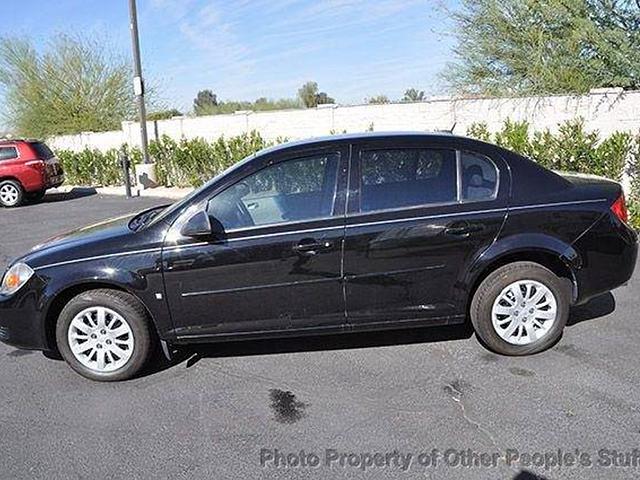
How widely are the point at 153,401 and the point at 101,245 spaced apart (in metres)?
1.11

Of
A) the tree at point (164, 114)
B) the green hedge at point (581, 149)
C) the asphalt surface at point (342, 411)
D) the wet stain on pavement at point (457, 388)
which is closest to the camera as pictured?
the asphalt surface at point (342, 411)

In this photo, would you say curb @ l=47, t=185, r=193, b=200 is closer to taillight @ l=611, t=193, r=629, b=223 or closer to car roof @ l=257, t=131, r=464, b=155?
car roof @ l=257, t=131, r=464, b=155

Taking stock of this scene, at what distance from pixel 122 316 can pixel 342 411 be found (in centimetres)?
163

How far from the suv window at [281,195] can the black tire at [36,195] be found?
40.8 feet

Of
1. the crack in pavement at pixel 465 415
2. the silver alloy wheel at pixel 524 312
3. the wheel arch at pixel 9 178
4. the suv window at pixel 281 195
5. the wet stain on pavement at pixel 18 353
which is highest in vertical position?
the wheel arch at pixel 9 178

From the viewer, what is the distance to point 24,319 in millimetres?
3596

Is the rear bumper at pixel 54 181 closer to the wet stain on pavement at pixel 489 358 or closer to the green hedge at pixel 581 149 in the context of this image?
the green hedge at pixel 581 149

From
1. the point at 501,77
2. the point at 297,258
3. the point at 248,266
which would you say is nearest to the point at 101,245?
the point at 248,266

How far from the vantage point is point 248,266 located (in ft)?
11.4

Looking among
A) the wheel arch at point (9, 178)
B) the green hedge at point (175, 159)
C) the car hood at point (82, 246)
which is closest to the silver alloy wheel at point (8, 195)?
the wheel arch at point (9, 178)

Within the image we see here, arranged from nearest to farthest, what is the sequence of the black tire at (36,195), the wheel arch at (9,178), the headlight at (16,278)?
the headlight at (16,278), the wheel arch at (9,178), the black tire at (36,195)

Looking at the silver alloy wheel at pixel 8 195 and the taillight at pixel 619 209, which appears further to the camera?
the silver alloy wheel at pixel 8 195

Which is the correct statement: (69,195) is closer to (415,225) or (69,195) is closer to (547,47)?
(547,47)

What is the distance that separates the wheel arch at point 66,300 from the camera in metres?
3.54
